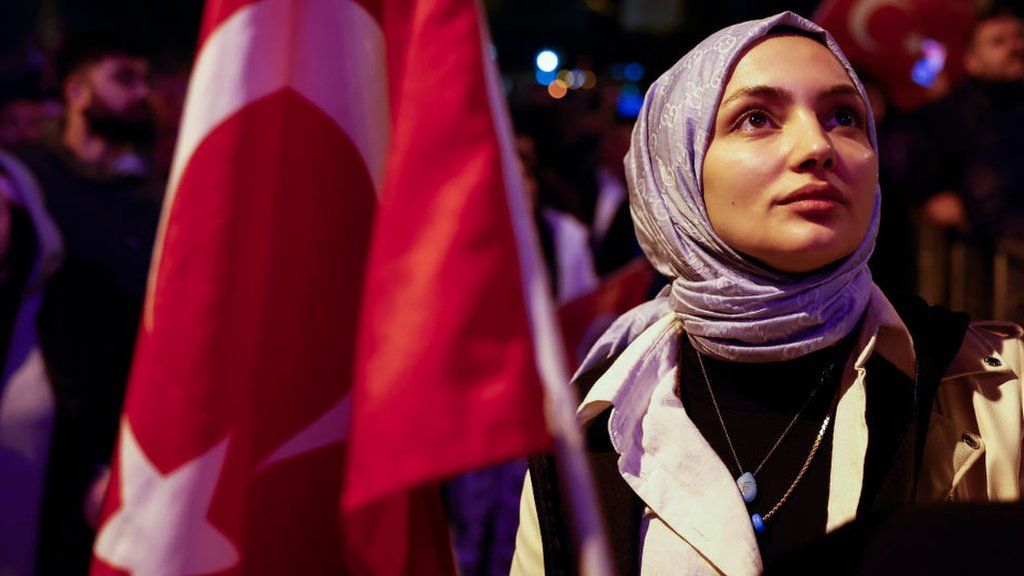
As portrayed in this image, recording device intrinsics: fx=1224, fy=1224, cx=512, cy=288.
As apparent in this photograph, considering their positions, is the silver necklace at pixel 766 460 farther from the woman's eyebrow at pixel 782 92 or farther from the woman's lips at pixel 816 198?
the woman's eyebrow at pixel 782 92

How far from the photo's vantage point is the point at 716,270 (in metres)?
2.27

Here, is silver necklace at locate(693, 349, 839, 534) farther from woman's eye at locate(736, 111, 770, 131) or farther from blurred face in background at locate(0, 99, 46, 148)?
blurred face in background at locate(0, 99, 46, 148)

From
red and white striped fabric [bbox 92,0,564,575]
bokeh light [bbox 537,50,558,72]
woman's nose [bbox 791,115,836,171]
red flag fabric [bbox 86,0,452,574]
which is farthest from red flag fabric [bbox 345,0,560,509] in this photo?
bokeh light [bbox 537,50,558,72]

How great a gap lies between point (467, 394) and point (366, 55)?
68cm

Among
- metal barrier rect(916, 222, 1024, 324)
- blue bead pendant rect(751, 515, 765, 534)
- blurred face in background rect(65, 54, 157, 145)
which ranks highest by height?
blue bead pendant rect(751, 515, 765, 534)

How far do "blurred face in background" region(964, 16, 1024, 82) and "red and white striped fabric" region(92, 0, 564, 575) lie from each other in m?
4.66

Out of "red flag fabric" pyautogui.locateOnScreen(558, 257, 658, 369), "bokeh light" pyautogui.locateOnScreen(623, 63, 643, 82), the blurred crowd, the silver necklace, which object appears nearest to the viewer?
the silver necklace

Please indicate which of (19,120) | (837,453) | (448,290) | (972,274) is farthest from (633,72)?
(448,290)

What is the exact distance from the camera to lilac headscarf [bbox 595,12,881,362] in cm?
217

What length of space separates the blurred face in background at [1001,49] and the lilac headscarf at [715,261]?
397cm

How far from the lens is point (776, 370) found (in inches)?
89.7

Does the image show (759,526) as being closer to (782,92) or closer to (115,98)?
(782,92)

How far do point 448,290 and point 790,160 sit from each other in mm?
772

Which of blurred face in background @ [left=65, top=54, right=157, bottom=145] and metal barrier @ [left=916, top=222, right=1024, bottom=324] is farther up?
blurred face in background @ [left=65, top=54, right=157, bottom=145]
